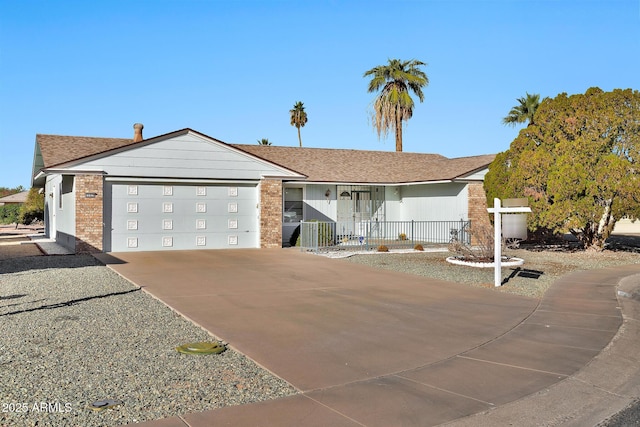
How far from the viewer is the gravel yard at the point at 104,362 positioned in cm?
471

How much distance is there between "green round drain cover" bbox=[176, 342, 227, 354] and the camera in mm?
6441

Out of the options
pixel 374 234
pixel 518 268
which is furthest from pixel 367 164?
pixel 518 268

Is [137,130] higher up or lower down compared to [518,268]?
higher up

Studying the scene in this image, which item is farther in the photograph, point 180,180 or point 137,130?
point 137,130

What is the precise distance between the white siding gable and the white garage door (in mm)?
500

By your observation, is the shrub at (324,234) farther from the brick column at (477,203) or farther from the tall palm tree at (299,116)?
the tall palm tree at (299,116)

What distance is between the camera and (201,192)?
20625mm

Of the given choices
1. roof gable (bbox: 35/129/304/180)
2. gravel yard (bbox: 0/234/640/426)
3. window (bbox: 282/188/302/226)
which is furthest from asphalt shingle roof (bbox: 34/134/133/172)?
gravel yard (bbox: 0/234/640/426)

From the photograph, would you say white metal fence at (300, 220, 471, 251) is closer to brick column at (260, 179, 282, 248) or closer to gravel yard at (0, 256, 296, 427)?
brick column at (260, 179, 282, 248)

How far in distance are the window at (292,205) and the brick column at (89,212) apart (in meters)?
8.19

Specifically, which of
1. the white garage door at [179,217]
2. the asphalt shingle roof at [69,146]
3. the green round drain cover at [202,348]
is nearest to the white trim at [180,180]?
the white garage door at [179,217]

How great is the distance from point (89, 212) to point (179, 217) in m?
3.14

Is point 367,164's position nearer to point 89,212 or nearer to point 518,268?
point 518,268

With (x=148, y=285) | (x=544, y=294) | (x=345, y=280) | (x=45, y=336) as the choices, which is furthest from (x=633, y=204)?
(x=45, y=336)
